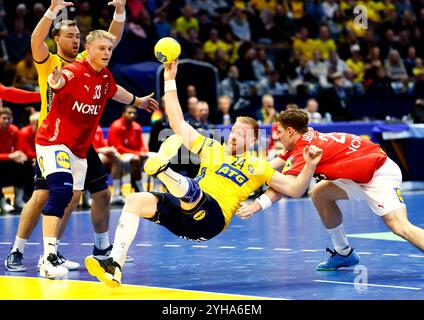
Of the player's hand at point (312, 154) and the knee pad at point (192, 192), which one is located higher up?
the player's hand at point (312, 154)

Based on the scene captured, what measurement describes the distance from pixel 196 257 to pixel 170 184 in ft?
7.80

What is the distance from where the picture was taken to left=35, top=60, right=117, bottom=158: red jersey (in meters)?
8.20

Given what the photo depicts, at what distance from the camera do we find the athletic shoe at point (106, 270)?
267 inches

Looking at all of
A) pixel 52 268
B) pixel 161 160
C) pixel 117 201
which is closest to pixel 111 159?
pixel 117 201

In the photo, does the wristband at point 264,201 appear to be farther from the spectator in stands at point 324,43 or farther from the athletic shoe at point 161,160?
the spectator in stands at point 324,43

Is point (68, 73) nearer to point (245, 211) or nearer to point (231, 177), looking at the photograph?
point (231, 177)

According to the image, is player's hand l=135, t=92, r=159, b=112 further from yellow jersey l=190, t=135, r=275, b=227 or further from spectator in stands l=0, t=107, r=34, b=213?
spectator in stands l=0, t=107, r=34, b=213

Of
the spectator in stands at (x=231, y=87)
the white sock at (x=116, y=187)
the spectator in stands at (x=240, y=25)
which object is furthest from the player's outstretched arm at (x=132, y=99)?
the spectator in stands at (x=240, y=25)

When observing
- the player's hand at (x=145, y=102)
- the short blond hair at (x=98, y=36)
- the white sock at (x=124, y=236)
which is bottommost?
the white sock at (x=124, y=236)

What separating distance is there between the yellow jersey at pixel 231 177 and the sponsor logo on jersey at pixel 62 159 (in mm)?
1278

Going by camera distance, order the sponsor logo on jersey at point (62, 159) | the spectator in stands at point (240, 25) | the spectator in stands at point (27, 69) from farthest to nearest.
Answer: the spectator in stands at point (240, 25) < the spectator in stands at point (27, 69) < the sponsor logo on jersey at point (62, 159)

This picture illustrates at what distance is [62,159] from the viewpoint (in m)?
8.11

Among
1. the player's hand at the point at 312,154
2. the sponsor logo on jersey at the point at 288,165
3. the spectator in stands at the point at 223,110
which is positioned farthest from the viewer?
the spectator in stands at the point at 223,110

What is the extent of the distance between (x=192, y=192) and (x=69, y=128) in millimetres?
1747
